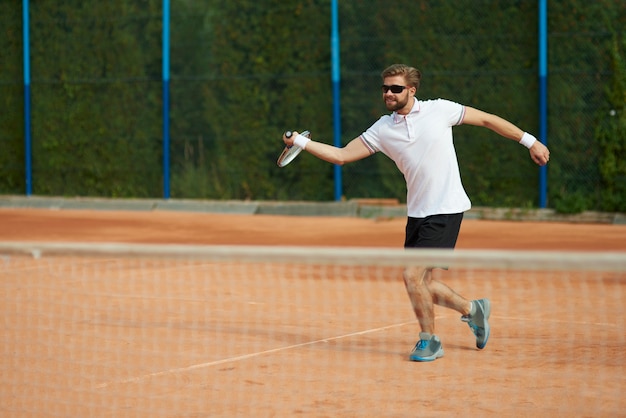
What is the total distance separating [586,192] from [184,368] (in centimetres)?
1000

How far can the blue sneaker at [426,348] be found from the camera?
23.0 ft

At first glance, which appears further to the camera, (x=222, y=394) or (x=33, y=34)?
(x=33, y=34)

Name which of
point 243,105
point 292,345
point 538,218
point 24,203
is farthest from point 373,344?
point 24,203

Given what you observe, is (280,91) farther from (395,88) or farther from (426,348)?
(426,348)

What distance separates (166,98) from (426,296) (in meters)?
12.7

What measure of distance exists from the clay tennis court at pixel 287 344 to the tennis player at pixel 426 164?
0.92ft

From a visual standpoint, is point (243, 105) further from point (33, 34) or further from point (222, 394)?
point (222, 394)

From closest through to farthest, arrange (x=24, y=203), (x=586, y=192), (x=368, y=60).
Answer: (x=586, y=192) → (x=368, y=60) → (x=24, y=203)

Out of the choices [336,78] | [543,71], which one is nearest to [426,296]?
[543,71]

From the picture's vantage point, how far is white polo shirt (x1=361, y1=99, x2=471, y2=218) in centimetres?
720

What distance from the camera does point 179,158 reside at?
1934 cm

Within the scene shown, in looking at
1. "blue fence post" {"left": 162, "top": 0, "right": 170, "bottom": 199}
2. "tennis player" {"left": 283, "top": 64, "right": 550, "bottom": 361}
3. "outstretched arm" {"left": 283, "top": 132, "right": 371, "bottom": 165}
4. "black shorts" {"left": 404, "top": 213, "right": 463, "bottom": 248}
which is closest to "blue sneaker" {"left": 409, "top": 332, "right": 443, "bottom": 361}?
"tennis player" {"left": 283, "top": 64, "right": 550, "bottom": 361}

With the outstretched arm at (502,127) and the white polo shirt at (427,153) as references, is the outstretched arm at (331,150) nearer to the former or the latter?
the white polo shirt at (427,153)

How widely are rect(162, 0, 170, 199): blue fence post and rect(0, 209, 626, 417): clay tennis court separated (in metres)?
7.20
